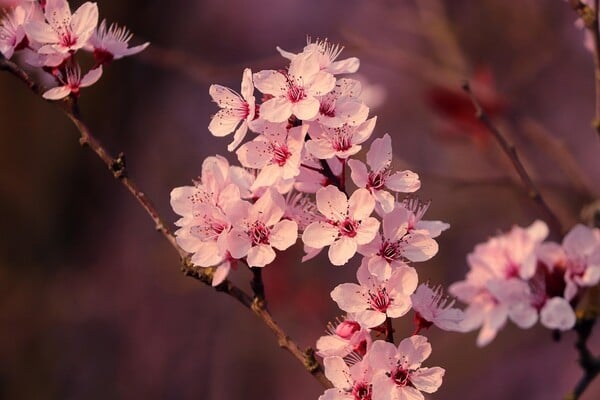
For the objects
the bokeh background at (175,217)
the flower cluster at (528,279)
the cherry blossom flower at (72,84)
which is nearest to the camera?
the flower cluster at (528,279)

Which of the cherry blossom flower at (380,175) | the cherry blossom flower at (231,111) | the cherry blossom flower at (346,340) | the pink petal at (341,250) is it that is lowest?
the cherry blossom flower at (346,340)

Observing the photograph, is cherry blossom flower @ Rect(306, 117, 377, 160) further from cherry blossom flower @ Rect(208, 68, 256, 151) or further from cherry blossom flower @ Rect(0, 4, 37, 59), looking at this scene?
cherry blossom flower @ Rect(0, 4, 37, 59)

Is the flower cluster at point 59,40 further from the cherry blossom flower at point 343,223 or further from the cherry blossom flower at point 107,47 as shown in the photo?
the cherry blossom flower at point 343,223

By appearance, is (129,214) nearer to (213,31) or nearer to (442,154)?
(213,31)

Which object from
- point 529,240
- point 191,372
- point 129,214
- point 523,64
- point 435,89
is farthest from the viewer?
point 129,214

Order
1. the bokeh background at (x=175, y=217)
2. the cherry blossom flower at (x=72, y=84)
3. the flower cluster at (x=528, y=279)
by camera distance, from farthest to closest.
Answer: the bokeh background at (x=175, y=217) < the cherry blossom flower at (x=72, y=84) < the flower cluster at (x=528, y=279)

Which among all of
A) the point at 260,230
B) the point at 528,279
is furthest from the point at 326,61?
the point at 528,279

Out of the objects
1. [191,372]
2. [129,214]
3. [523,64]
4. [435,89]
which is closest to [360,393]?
[435,89]

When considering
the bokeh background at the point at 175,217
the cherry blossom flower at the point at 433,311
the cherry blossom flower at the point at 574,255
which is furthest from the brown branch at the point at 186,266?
the bokeh background at the point at 175,217
